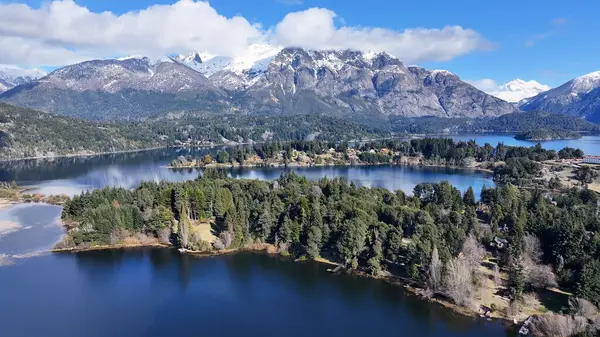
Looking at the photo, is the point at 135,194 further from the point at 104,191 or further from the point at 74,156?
the point at 74,156

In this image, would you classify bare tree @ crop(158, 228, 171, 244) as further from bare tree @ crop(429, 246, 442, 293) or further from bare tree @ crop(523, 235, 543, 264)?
bare tree @ crop(523, 235, 543, 264)

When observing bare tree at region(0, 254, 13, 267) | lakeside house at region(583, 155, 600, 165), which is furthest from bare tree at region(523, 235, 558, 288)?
lakeside house at region(583, 155, 600, 165)

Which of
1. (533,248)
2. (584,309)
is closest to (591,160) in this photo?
(533,248)

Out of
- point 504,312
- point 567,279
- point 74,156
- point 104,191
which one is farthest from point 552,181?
point 74,156

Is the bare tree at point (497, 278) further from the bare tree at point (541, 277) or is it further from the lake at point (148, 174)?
the lake at point (148, 174)

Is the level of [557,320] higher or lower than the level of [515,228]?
lower

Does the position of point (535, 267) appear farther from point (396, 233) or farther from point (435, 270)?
point (396, 233)
